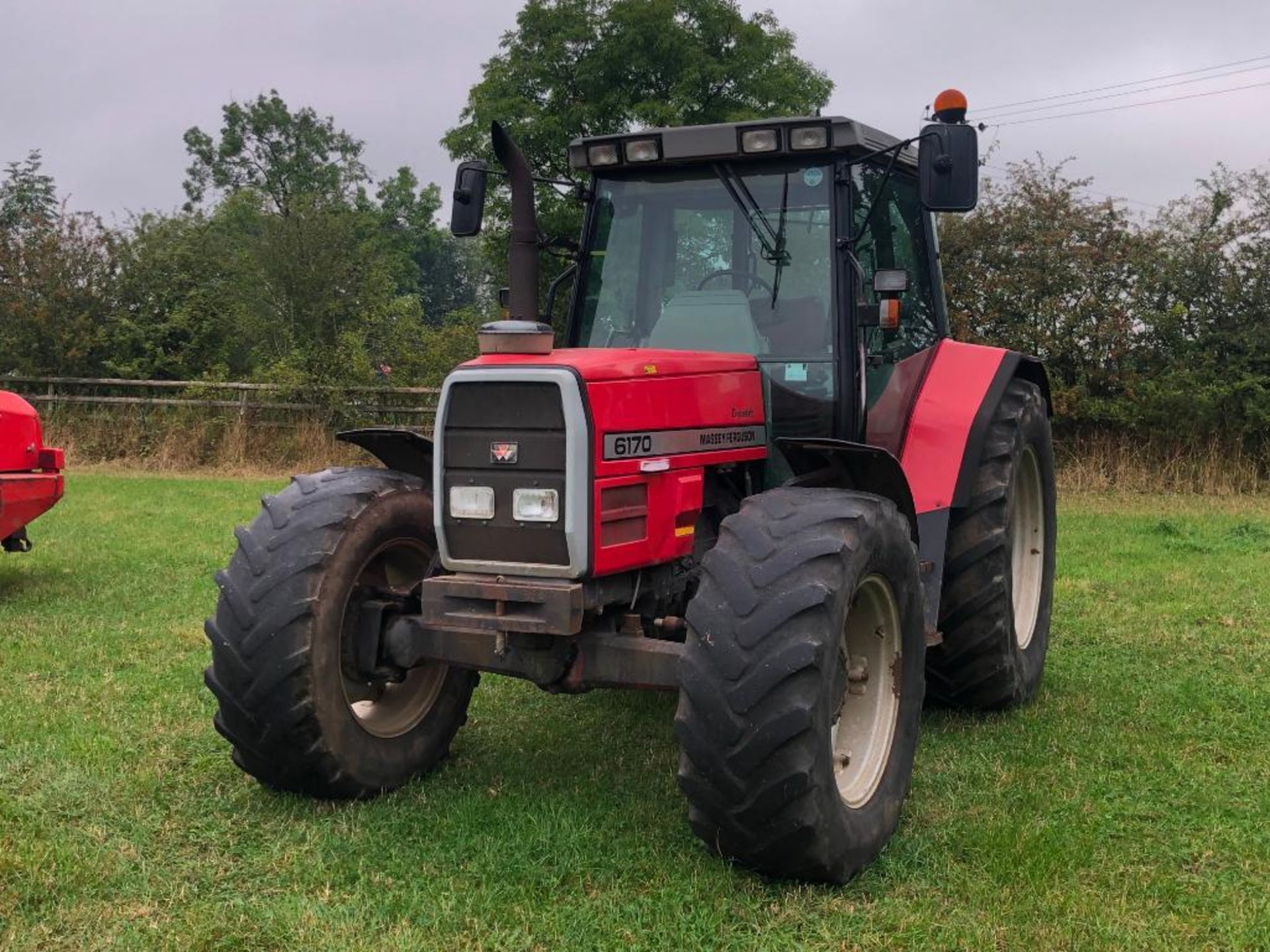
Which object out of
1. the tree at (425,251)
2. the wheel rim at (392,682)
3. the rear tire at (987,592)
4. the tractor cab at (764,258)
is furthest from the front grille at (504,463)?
the tree at (425,251)

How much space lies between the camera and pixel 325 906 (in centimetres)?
317

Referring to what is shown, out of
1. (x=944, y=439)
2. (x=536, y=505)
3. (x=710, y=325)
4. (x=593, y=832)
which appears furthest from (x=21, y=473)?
(x=944, y=439)

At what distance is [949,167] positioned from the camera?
13.0 feet

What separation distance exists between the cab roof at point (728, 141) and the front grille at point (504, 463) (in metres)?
1.43

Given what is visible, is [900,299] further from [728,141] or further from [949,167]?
[728,141]

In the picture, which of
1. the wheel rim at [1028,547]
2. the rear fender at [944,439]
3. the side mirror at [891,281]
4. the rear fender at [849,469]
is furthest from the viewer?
the wheel rim at [1028,547]

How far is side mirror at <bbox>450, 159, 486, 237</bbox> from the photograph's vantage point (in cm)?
449

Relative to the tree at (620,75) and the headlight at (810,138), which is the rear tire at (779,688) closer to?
the headlight at (810,138)

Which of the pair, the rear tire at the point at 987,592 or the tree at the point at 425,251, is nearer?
the rear tire at the point at 987,592

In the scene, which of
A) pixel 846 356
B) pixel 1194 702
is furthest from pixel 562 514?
pixel 1194 702

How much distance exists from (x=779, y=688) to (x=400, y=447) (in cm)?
202

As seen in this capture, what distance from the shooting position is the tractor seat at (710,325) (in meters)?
4.42

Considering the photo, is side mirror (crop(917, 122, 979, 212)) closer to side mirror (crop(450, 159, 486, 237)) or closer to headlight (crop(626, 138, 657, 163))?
headlight (crop(626, 138, 657, 163))

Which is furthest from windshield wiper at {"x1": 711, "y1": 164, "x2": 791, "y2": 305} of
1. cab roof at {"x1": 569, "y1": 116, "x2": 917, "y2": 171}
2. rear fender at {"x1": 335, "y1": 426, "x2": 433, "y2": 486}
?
rear fender at {"x1": 335, "y1": 426, "x2": 433, "y2": 486}
